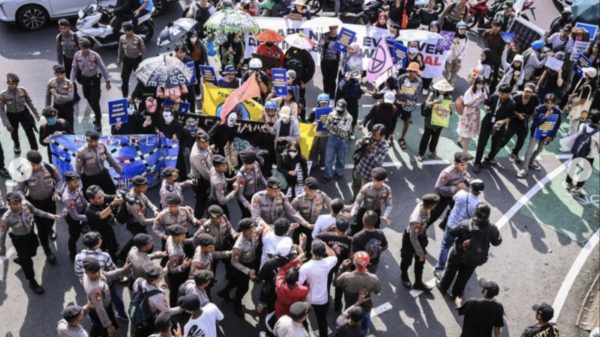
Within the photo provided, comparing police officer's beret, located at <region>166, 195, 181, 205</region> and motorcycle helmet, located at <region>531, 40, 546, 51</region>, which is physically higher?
motorcycle helmet, located at <region>531, 40, 546, 51</region>

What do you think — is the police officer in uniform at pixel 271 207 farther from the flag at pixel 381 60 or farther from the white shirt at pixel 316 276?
the flag at pixel 381 60

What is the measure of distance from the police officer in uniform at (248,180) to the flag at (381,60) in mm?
4872

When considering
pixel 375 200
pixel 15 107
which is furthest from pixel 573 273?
pixel 15 107

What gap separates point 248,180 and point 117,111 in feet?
9.37

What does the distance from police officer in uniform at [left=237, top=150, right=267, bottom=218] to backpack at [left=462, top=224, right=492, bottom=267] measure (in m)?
3.05

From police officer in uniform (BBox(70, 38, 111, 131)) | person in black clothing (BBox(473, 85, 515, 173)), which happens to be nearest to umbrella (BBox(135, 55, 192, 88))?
police officer in uniform (BBox(70, 38, 111, 131))

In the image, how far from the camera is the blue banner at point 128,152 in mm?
10898

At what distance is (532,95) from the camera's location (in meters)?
12.4

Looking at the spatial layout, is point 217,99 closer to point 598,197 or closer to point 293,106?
point 293,106

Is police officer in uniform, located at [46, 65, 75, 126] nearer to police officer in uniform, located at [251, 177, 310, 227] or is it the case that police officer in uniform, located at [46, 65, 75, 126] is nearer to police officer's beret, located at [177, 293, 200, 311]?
police officer in uniform, located at [251, 177, 310, 227]

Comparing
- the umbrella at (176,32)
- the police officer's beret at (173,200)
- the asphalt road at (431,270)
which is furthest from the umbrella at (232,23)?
the police officer's beret at (173,200)

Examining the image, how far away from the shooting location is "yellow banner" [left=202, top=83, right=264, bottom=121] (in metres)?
12.0

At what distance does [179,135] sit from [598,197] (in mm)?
7822

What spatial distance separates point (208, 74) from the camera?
12773 millimetres
